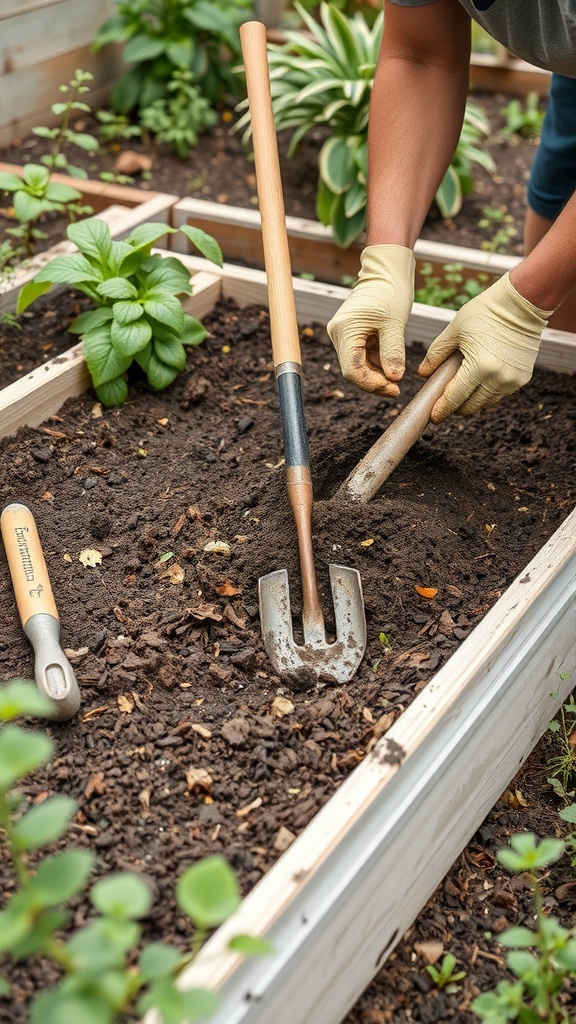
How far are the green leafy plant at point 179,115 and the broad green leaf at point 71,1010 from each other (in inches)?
150

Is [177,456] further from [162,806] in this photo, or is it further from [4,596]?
[162,806]

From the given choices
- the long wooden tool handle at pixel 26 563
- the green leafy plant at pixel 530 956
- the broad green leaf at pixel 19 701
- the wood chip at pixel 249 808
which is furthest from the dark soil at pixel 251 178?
the broad green leaf at pixel 19 701

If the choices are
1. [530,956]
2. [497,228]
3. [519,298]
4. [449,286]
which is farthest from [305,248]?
[530,956]

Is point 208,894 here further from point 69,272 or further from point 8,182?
point 8,182

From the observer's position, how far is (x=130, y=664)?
1.93 m

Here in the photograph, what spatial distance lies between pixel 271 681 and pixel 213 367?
1.21 metres

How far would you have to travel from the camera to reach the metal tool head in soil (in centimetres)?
196

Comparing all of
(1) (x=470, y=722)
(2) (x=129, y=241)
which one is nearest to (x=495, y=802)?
(1) (x=470, y=722)

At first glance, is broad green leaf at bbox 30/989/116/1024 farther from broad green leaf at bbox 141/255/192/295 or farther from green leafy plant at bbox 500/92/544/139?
green leafy plant at bbox 500/92/544/139

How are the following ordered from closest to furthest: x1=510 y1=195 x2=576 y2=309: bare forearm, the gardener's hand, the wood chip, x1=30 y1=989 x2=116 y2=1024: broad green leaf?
x1=30 y1=989 x2=116 y2=1024: broad green leaf
the wood chip
x1=510 y1=195 x2=576 y2=309: bare forearm
the gardener's hand

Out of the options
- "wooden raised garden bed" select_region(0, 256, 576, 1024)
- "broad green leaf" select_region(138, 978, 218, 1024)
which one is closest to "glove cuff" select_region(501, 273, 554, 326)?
"wooden raised garden bed" select_region(0, 256, 576, 1024)

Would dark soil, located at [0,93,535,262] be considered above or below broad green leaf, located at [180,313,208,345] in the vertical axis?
below

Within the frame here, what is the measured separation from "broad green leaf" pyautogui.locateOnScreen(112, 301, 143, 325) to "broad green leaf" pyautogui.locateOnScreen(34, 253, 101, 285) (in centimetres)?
13

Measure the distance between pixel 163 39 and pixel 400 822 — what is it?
3.77 m
